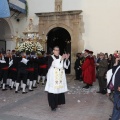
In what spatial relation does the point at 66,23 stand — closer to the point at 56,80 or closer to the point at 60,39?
the point at 60,39

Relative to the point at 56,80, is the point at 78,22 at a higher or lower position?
higher

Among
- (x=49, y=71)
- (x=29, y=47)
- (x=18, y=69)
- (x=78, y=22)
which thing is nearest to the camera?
(x=49, y=71)

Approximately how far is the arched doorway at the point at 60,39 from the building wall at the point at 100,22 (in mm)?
1853

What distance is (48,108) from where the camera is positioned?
23.1 feet

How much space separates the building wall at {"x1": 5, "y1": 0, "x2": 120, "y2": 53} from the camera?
14430mm

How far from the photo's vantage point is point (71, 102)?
7.93 meters

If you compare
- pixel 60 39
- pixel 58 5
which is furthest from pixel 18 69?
pixel 60 39

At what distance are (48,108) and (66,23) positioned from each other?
9.52 m

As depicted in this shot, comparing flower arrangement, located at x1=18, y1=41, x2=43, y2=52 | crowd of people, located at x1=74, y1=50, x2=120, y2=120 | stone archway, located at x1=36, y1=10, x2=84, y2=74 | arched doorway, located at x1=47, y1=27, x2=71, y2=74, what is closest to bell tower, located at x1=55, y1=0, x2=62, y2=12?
stone archway, located at x1=36, y1=10, x2=84, y2=74

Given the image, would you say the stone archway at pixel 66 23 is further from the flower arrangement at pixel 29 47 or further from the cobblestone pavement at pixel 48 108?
the cobblestone pavement at pixel 48 108

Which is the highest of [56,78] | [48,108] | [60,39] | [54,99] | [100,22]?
[100,22]

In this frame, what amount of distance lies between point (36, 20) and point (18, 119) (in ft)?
37.5

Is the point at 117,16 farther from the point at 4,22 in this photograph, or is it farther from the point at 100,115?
Result: the point at 100,115

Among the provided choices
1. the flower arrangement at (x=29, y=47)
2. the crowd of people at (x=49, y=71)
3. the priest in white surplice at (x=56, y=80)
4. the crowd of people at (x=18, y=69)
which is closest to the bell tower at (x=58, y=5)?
the flower arrangement at (x=29, y=47)
